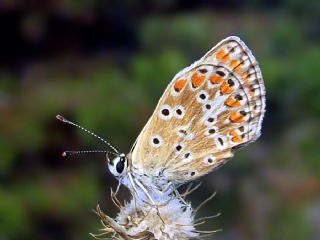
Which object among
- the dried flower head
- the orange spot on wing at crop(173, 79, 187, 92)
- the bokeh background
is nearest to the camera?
the dried flower head

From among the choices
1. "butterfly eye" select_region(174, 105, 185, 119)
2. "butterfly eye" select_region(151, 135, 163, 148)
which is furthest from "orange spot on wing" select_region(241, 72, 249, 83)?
"butterfly eye" select_region(151, 135, 163, 148)

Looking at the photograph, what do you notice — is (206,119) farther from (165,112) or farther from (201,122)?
(165,112)

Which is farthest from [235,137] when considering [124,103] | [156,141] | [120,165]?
[124,103]

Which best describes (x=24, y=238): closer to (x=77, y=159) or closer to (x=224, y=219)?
(x=77, y=159)

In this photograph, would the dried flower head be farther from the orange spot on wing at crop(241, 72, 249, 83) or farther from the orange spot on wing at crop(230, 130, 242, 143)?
the orange spot on wing at crop(241, 72, 249, 83)

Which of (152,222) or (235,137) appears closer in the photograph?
(152,222)
